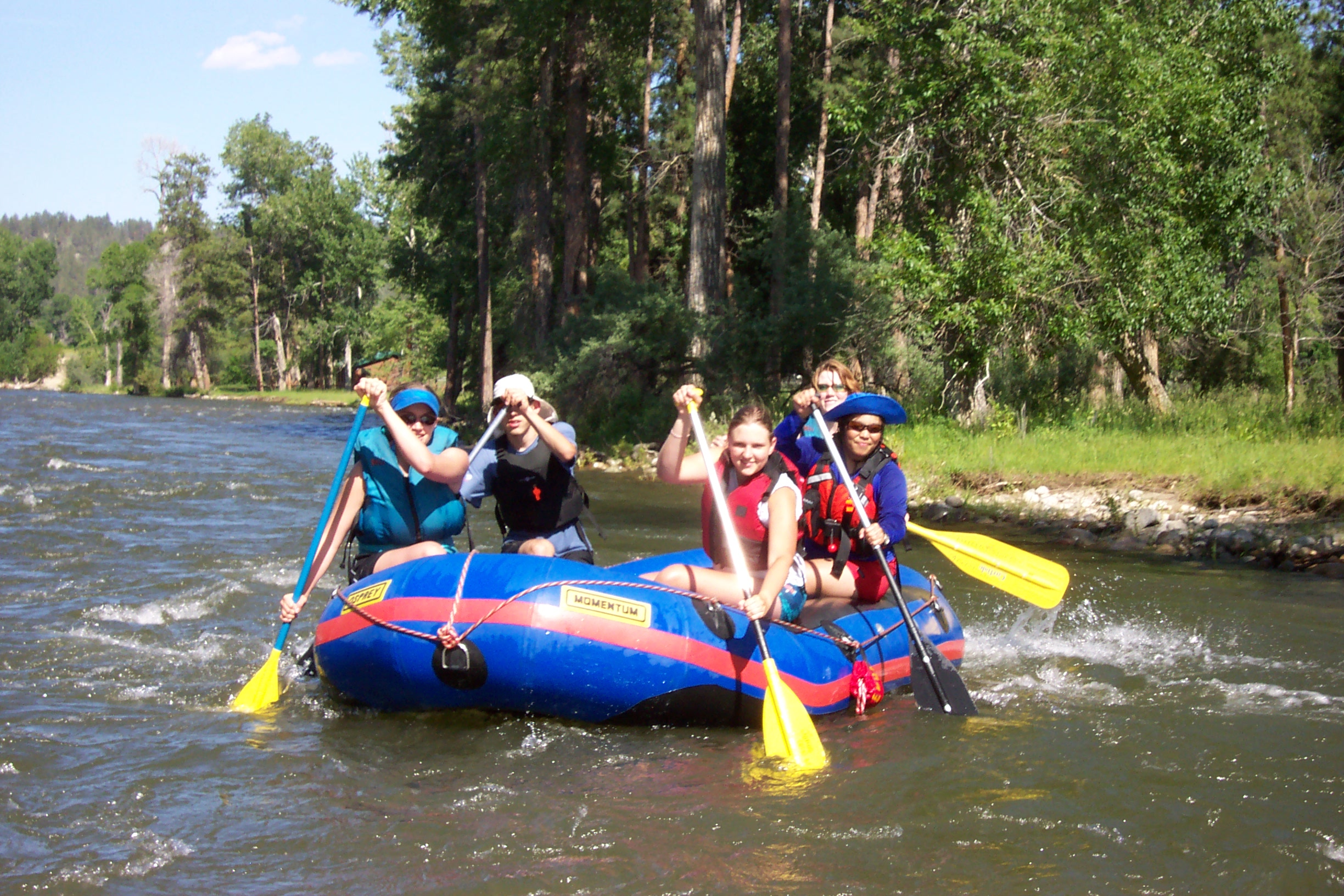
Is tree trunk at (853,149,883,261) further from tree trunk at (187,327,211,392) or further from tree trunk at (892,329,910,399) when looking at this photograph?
tree trunk at (187,327,211,392)

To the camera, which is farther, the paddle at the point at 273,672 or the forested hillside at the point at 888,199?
the forested hillside at the point at 888,199

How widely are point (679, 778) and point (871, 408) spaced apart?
1.91 m

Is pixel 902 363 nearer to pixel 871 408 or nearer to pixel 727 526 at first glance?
pixel 871 408

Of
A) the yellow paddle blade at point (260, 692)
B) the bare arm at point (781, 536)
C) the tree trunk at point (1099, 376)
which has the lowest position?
the yellow paddle blade at point (260, 692)

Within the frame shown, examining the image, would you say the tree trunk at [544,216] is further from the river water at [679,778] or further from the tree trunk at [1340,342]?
the river water at [679,778]

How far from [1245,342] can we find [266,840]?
62.0 ft

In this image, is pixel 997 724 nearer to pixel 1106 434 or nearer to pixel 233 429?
pixel 1106 434

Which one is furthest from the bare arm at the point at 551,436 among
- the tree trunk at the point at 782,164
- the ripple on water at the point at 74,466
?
the tree trunk at the point at 782,164

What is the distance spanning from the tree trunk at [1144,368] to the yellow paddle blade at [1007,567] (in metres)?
8.59

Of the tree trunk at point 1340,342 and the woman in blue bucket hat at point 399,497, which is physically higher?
the tree trunk at point 1340,342

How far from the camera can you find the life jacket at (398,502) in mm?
4934

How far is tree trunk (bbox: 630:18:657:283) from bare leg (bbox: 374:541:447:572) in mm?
17321

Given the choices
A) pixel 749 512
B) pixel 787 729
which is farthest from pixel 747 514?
pixel 787 729

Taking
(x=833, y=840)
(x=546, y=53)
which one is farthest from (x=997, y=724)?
(x=546, y=53)
